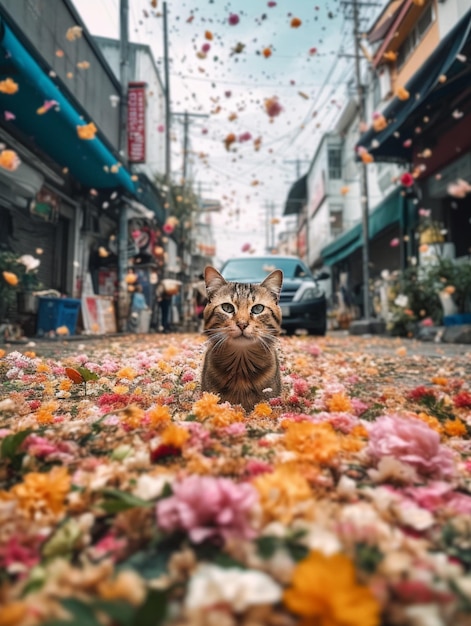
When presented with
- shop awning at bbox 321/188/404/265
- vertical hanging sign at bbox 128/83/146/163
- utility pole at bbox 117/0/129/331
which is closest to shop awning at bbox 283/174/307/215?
shop awning at bbox 321/188/404/265

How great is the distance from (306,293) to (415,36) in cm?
911

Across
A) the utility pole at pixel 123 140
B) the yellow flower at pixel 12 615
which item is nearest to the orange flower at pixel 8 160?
the utility pole at pixel 123 140

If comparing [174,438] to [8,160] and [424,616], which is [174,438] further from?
[8,160]

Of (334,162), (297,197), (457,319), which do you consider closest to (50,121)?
(457,319)

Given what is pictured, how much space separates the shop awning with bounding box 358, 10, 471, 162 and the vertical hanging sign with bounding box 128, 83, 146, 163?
21.9 ft

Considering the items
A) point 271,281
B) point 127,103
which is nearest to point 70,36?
point 127,103

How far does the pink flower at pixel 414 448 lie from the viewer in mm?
1282

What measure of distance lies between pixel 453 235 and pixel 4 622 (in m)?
12.6

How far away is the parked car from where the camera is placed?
29.4 feet

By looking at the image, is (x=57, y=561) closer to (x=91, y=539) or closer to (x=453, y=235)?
(x=91, y=539)

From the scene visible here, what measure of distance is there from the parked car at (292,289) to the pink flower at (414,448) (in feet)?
23.3

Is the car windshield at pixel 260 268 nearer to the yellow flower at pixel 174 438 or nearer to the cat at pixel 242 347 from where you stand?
the cat at pixel 242 347

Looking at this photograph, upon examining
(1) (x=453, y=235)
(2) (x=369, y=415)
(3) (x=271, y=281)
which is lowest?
(2) (x=369, y=415)

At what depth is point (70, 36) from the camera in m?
9.54
